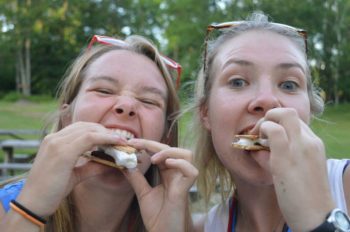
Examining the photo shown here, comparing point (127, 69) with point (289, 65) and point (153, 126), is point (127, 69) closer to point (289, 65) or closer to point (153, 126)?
point (153, 126)

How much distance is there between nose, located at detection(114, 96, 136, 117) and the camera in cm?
228

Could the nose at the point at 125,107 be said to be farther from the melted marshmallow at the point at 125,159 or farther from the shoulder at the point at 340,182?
the shoulder at the point at 340,182

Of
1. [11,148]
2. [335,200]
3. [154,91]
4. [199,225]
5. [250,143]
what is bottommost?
[11,148]

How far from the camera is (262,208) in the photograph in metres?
2.42

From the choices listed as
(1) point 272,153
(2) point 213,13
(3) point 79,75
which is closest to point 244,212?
(1) point 272,153

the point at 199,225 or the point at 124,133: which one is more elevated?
the point at 124,133

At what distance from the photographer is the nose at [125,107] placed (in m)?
2.28

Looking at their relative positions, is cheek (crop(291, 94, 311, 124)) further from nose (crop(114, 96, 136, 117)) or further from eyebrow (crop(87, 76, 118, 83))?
eyebrow (crop(87, 76, 118, 83))

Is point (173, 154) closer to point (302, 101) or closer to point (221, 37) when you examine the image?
point (302, 101)

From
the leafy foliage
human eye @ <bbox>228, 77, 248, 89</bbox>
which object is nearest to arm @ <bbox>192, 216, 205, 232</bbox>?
human eye @ <bbox>228, 77, 248, 89</bbox>

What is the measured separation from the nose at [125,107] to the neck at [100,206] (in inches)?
18.7

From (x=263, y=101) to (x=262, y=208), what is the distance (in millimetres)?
742

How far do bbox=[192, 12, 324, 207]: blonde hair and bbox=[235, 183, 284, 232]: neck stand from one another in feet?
1.07

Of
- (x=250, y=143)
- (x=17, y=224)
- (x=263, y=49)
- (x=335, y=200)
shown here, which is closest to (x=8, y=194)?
(x=17, y=224)
